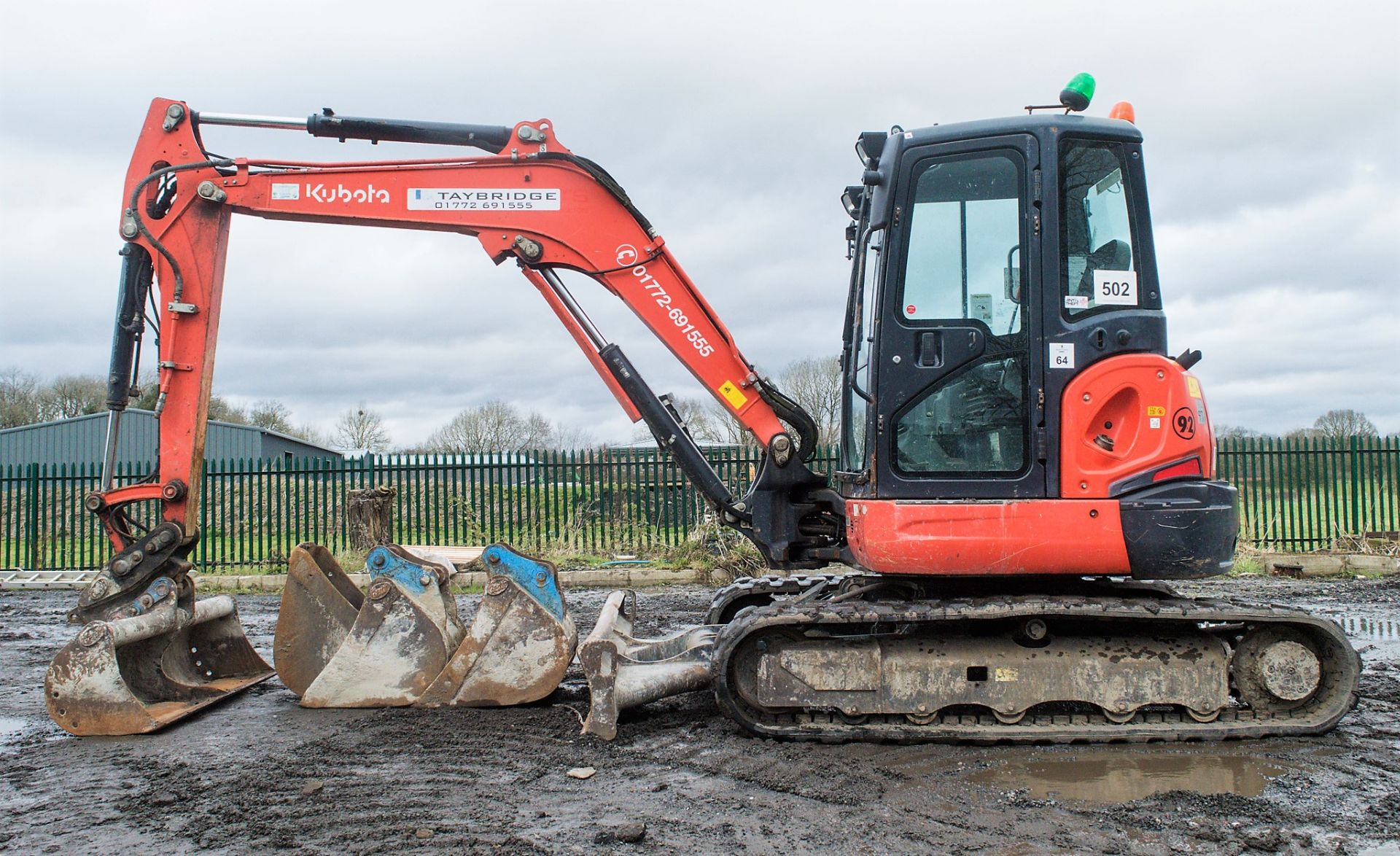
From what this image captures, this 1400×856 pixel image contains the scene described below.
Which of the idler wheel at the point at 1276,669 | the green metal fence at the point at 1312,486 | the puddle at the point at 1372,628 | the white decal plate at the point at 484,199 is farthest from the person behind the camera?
the green metal fence at the point at 1312,486

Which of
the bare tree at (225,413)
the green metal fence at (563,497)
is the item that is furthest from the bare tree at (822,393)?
the bare tree at (225,413)

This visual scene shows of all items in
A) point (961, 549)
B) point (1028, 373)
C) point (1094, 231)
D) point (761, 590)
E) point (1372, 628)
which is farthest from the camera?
point (1372, 628)

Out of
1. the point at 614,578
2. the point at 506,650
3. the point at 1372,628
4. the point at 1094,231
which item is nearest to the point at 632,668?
the point at 506,650

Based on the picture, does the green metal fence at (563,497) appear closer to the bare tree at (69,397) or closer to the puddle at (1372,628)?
the puddle at (1372,628)

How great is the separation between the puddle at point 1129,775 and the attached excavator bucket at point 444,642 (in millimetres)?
2344

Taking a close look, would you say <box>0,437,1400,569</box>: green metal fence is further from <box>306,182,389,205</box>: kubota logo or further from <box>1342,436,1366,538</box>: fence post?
<box>306,182,389,205</box>: kubota logo

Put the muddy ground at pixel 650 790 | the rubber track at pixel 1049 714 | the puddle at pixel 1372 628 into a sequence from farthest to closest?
the puddle at pixel 1372 628, the rubber track at pixel 1049 714, the muddy ground at pixel 650 790

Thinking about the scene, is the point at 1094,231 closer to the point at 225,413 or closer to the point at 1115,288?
the point at 1115,288

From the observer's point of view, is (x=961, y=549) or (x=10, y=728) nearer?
(x=961, y=549)

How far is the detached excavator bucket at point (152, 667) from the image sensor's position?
500 cm

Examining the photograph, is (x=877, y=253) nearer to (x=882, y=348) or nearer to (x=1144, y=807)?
(x=882, y=348)

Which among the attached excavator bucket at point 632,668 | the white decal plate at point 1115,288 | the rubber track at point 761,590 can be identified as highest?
the white decal plate at point 1115,288

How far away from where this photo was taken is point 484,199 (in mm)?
5652

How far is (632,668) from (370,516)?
339 inches
